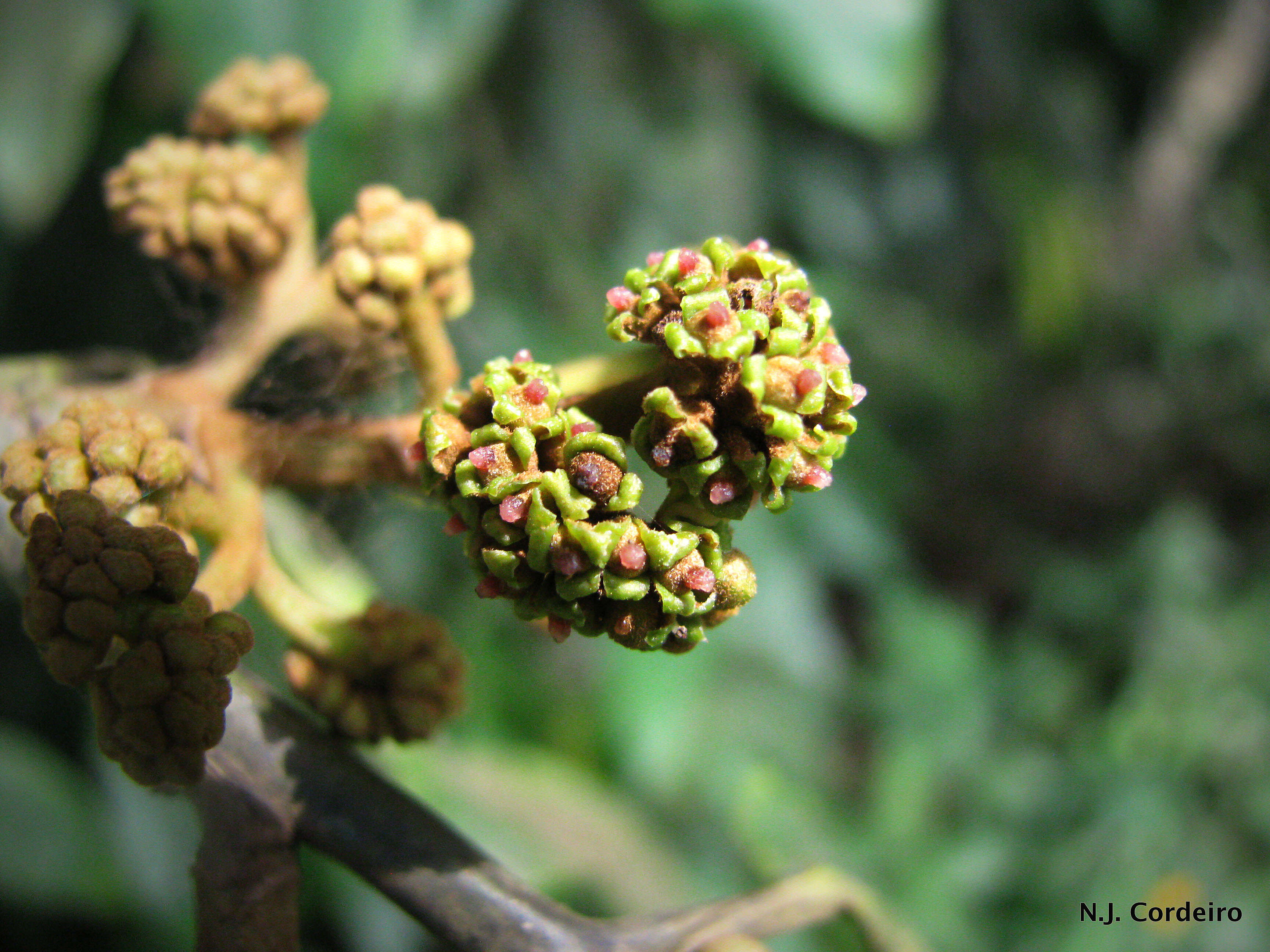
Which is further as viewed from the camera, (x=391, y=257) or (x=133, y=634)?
(x=391, y=257)

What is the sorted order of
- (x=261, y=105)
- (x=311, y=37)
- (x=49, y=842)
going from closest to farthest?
(x=261, y=105)
(x=311, y=37)
(x=49, y=842)

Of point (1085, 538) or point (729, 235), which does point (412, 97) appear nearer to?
point (729, 235)

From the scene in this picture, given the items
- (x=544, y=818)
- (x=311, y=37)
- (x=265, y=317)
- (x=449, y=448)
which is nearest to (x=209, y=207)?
(x=265, y=317)

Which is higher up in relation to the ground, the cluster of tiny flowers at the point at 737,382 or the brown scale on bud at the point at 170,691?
the cluster of tiny flowers at the point at 737,382

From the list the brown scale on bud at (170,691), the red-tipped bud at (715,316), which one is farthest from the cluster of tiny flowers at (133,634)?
the red-tipped bud at (715,316)

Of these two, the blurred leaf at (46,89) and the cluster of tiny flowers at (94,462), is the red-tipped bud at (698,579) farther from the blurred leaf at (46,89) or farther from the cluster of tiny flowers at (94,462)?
the blurred leaf at (46,89)

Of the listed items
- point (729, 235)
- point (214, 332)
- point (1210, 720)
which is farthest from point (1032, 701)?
point (214, 332)

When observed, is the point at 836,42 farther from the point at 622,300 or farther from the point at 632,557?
the point at 632,557
